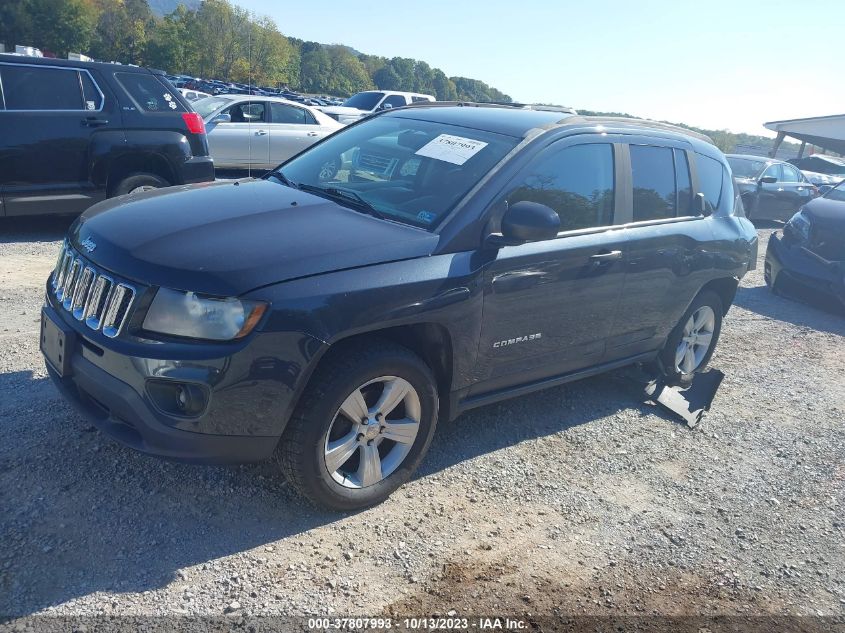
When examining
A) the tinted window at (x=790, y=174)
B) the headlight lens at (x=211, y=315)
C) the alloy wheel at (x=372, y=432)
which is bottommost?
the alloy wheel at (x=372, y=432)

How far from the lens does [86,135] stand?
7391 millimetres

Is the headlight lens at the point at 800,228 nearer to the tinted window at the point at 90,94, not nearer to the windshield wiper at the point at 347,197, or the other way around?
the windshield wiper at the point at 347,197

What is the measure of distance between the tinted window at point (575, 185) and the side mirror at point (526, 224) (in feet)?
0.61

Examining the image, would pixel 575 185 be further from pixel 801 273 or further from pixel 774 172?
pixel 774 172

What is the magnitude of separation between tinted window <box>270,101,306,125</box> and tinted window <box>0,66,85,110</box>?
208 inches

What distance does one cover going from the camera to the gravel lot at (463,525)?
282 cm

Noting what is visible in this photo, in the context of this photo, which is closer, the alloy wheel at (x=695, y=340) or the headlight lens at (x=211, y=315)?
the headlight lens at (x=211, y=315)

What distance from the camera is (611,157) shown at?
4.25 meters

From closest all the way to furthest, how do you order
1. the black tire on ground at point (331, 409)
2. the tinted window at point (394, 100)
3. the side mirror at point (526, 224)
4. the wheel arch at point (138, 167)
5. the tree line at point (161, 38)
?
1. the black tire on ground at point (331, 409)
2. the side mirror at point (526, 224)
3. the wheel arch at point (138, 167)
4. the tinted window at point (394, 100)
5. the tree line at point (161, 38)

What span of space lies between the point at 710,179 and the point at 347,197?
114 inches

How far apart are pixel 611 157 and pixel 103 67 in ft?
19.5

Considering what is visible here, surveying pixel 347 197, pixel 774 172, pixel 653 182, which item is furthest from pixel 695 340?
pixel 774 172

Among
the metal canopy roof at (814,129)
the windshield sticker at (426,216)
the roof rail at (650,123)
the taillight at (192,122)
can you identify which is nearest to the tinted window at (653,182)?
the roof rail at (650,123)

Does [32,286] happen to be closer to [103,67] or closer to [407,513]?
[103,67]
